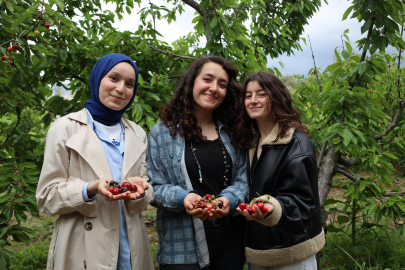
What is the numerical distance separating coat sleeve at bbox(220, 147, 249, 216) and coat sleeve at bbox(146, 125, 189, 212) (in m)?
0.27

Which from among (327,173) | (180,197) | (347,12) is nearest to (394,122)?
(327,173)

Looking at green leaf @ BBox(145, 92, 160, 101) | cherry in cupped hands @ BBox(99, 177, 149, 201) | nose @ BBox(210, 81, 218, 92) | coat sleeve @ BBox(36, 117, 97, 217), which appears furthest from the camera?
green leaf @ BBox(145, 92, 160, 101)

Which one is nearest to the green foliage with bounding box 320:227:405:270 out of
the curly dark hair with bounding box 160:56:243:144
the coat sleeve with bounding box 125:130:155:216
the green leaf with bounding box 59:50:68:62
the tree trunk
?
the tree trunk

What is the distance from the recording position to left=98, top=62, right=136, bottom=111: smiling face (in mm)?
1659

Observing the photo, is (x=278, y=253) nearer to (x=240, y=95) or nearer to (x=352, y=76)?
(x=240, y=95)

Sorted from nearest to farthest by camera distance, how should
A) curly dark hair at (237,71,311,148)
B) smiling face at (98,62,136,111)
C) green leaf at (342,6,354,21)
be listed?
smiling face at (98,62,136,111) → curly dark hair at (237,71,311,148) → green leaf at (342,6,354,21)

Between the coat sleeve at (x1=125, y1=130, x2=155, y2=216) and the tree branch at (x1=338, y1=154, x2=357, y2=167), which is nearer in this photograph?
the coat sleeve at (x1=125, y1=130, x2=155, y2=216)

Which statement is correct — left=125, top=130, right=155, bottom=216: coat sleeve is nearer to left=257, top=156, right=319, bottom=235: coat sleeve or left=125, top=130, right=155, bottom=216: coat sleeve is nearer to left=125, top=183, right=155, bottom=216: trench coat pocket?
left=125, top=183, right=155, bottom=216: trench coat pocket

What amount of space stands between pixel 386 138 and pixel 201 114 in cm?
232

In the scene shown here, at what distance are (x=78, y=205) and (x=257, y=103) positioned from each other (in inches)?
45.4

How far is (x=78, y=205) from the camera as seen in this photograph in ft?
4.76

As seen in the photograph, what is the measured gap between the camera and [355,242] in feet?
11.0

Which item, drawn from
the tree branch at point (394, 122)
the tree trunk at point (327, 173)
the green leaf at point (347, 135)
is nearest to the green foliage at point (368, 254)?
the tree trunk at point (327, 173)

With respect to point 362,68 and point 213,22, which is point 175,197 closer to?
point 213,22
